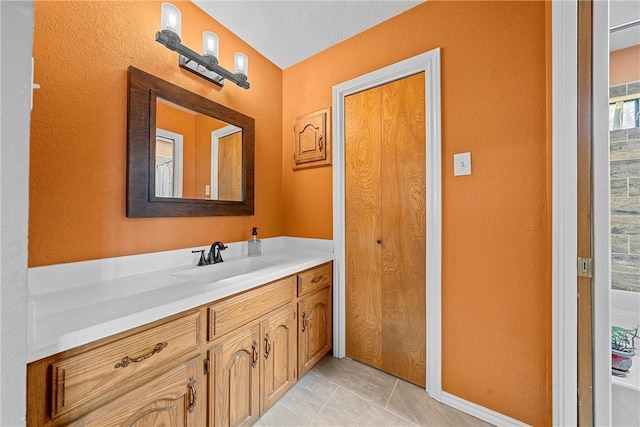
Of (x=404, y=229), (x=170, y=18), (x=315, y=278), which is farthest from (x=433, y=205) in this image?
(x=170, y=18)

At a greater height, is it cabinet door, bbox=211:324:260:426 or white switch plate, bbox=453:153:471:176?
white switch plate, bbox=453:153:471:176

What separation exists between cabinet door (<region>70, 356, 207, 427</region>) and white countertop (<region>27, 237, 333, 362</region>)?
0.78 feet

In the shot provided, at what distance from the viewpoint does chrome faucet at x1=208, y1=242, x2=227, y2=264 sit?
57.6 inches

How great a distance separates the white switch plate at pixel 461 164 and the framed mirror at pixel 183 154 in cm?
138

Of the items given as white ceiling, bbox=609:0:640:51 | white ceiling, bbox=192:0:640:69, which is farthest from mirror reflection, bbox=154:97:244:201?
white ceiling, bbox=609:0:640:51

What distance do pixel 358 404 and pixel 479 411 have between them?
0.65 meters

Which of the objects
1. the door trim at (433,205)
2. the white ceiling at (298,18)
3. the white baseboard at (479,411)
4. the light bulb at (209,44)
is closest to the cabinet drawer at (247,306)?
the door trim at (433,205)

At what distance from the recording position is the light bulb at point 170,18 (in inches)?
48.3

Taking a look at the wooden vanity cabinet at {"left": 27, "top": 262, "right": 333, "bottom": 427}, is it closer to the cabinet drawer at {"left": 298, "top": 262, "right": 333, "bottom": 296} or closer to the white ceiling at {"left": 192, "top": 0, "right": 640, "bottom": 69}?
the cabinet drawer at {"left": 298, "top": 262, "right": 333, "bottom": 296}

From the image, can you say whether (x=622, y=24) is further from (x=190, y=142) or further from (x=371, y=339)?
(x=190, y=142)

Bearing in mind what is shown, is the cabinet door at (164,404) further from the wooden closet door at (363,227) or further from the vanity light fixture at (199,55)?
the vanity light fixture at (199,55)

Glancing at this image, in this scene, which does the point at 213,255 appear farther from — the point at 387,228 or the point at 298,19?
the point at 298,19

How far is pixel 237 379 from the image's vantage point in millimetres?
1124

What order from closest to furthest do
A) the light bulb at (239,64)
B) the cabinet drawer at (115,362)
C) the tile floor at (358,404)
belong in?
the cabinet drawer at (115,362) < the tile floor at (358,404) < the light bulb at (239,64)
